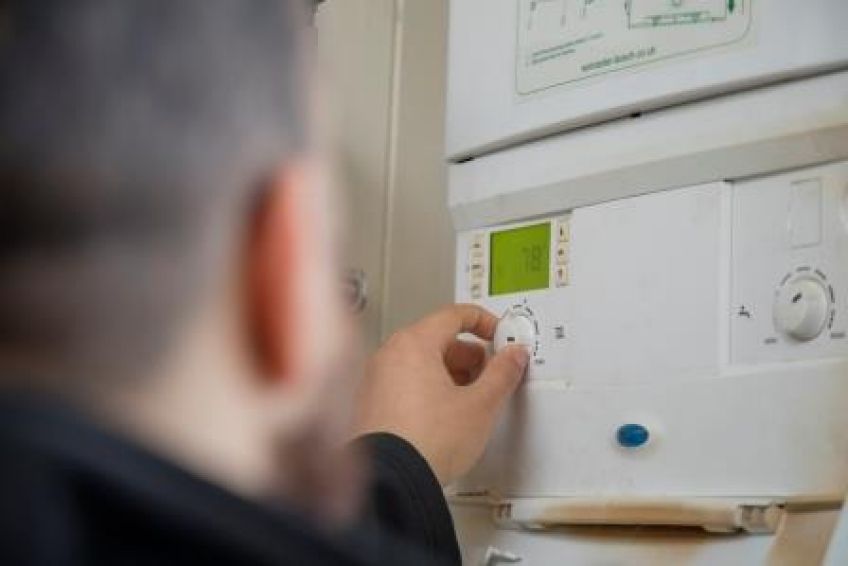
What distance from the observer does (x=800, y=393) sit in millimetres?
773

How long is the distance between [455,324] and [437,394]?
0.21ft

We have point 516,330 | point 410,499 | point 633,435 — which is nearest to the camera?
point 410,499

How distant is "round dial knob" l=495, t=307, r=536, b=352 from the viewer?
0.94 meters

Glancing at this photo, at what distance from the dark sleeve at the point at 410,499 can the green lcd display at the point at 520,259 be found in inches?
8.5

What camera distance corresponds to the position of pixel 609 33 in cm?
92

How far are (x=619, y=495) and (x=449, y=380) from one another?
15cm

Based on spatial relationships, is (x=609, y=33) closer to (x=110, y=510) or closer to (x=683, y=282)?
(x=683, y=282)

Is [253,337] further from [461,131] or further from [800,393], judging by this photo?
[461,131]

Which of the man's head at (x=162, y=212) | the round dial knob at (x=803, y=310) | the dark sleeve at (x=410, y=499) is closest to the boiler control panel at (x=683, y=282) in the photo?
the round dial knob at (x=803, y=310)

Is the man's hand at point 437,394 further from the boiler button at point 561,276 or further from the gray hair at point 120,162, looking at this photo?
the gray hair at point 120,162

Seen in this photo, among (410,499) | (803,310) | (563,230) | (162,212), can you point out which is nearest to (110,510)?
(162,212)

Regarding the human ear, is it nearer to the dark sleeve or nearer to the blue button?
the dark sleeve

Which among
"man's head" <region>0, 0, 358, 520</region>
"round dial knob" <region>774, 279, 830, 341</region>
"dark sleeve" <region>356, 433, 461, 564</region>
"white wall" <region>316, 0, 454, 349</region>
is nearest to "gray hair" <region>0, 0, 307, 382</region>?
"man's head" <region>0, 0, 358, 520</region>

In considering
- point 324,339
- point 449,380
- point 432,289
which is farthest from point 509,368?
point 324,339
